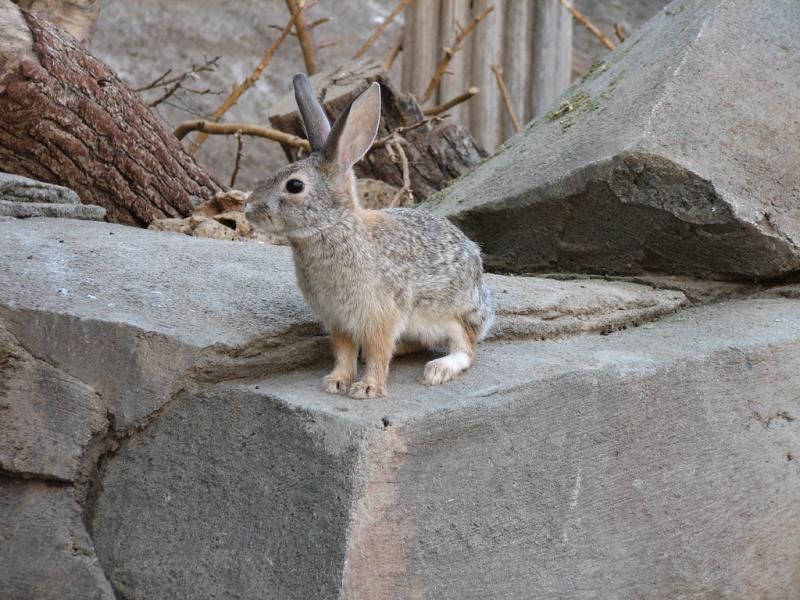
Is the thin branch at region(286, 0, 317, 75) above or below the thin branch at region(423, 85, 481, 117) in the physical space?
above

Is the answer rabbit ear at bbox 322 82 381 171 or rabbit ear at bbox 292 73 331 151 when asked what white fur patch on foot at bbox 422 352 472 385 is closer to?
rabbit ear at bbox 322 82 381 171

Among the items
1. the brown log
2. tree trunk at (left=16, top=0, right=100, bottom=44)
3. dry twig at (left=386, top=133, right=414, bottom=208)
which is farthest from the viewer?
the brown log

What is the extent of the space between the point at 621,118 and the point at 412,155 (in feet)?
7.55

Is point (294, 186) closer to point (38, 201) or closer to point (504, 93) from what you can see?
point (38, 201)

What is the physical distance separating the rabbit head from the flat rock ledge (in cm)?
46

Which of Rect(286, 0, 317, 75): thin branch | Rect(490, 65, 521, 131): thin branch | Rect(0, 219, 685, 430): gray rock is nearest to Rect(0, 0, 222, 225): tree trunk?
Rect(0, 219, 685, 430): gray rock

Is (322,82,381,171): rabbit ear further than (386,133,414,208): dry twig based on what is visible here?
No

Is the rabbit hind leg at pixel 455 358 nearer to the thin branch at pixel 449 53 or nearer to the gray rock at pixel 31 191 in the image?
the gray rock at pixel 31 191

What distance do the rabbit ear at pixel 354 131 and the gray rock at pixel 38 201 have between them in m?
1.81

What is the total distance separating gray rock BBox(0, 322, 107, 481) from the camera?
352cm

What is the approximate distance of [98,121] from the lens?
17.7 feet

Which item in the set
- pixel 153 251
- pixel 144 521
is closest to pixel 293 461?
pixel 144 521

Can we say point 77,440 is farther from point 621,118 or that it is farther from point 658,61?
point 658,61

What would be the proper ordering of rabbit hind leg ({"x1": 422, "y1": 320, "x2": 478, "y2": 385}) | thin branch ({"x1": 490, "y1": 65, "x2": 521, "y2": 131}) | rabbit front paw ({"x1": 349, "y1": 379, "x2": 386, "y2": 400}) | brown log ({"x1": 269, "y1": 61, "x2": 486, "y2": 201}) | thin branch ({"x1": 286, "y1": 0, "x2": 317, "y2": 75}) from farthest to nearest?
thin branch ({"x1": 286, "y1": 0, "x2": 317, "y2": 75}), thin branch ({"x1": 490, "y1": 65, "x2": 521, "y2": 131}), brown log ({"x1": 269, "y1": 61, "x2": 486, "y2": 201}), rabbit hind leg ({"x1": 422, "y1": 320, "x2": 478, "y2": 385}), rabbit front paw ({"x1": 349, "y1": 379, "x2": 386, "y2": 400})
